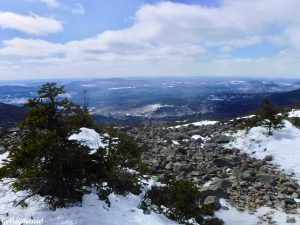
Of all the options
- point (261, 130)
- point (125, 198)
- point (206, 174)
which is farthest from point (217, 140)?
point (125, 198)

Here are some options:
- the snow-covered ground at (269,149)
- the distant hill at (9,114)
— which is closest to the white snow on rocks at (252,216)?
the snow-covered ground at (269,149)

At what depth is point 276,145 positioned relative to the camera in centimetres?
2095

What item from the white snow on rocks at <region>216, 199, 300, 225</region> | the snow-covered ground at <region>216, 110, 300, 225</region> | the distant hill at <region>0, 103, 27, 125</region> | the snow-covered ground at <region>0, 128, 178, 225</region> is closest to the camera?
the snow-covered ground at <region>0, 128, 178, 225</region>

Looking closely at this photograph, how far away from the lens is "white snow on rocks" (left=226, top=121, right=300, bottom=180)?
61.3 ft

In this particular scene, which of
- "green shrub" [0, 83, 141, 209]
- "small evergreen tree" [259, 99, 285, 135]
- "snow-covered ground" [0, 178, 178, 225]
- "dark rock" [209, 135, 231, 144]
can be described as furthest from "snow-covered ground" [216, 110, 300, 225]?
"green shrub" [0, 83, 141, 209]

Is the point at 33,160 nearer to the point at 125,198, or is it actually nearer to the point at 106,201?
the point at 106,201

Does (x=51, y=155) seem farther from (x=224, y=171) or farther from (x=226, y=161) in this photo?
(x=226, y=161)

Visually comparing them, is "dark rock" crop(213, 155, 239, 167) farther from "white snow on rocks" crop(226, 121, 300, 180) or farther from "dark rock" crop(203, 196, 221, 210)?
"dark rock" crop(203, 196, 221, 210)

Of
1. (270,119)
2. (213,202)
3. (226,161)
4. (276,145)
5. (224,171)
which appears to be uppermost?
(270,119)

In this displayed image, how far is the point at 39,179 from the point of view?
30.1 ft

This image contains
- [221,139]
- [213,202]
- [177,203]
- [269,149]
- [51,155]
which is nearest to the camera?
[51,155]

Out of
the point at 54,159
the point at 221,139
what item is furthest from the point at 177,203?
the point at 221,139

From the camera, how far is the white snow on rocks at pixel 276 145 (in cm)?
1867

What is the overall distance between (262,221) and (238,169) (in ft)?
19.7
